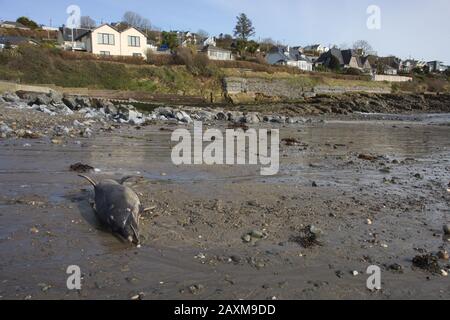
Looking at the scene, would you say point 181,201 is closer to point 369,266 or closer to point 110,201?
point 110,201

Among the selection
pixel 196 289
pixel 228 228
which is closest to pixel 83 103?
pixel 228 228

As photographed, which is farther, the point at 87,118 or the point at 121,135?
the point at 87,118

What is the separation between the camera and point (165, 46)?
7725 cm

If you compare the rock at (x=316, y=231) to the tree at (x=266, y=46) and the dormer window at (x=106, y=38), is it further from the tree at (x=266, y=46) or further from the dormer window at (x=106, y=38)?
the tree at (x=266, y=46)

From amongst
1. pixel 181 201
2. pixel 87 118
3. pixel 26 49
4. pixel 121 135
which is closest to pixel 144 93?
pixel 26 49

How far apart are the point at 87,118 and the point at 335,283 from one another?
16.4 m

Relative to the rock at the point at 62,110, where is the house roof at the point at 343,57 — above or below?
above

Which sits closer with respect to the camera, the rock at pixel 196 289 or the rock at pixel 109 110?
the rock at pixel 196 289

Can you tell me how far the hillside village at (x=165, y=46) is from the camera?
205 ft

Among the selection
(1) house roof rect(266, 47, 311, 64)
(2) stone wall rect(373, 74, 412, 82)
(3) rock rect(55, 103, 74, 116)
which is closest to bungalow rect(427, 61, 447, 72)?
(2) stone wall rect(373, 74, 412, 82)

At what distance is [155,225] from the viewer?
228 inches

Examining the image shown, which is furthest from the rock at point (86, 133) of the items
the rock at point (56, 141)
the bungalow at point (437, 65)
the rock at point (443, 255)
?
the bungalow at point (437, 65)

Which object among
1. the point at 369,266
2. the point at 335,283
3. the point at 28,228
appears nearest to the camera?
the point at 335,283

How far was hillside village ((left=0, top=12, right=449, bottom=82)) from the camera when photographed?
6250cm
